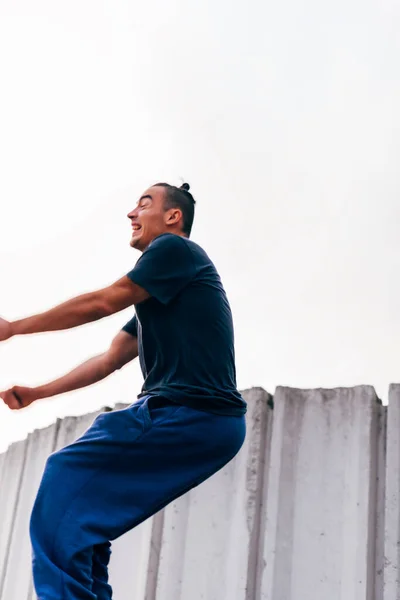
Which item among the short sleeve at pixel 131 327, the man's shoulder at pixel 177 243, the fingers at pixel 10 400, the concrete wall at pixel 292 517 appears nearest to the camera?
the man's shoulder at pixel 177 243

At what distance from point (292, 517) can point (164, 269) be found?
1.55m

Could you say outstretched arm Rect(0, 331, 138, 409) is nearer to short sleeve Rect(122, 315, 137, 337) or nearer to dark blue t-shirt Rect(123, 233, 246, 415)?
short sleeve Rect(122, 315, 137, 337)

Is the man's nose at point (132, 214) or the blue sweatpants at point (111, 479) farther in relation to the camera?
the man's nose at point (132, 214)

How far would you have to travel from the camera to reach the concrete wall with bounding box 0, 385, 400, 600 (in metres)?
3.60

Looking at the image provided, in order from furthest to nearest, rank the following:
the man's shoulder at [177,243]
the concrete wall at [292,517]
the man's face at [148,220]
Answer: the concrete wall at [292,517], the man's face at [148,220], the man's shoulder at [177,243]

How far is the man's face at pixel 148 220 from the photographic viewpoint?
313 centimetres

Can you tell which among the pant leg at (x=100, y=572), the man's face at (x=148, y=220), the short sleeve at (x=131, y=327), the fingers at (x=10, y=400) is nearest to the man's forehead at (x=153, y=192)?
the man's face at (x=148, y=220)

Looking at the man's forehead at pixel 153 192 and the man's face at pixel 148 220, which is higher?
the man's forehead at pixel 153 192

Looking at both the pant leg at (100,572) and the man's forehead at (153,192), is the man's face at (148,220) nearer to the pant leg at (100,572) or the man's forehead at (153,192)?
the man's forehead at (153,192)

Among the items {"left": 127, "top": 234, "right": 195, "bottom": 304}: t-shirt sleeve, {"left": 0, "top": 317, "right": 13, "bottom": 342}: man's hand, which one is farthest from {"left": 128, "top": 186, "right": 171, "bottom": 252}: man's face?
{"left": 0, "top": 317, "right": 13, "bottom": 342}: man's hand

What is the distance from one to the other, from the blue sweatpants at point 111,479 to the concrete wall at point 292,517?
1.07 metres

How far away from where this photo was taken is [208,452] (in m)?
2.76

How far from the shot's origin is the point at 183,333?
2799 mm

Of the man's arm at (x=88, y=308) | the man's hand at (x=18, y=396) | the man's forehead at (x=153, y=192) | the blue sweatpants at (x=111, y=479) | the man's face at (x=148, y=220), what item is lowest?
the blue sweatpants at (x=111, y=479)
